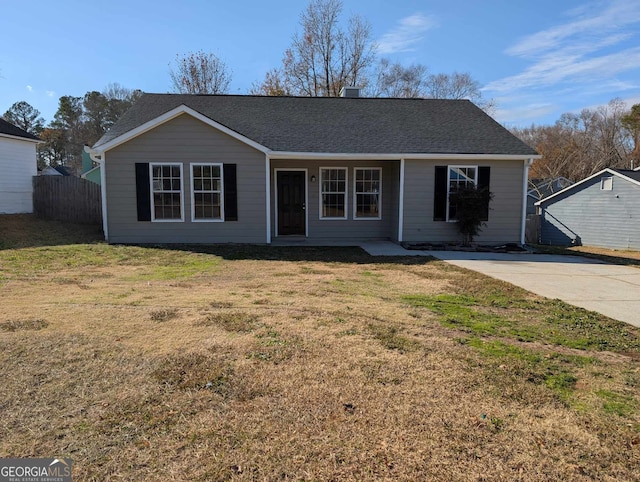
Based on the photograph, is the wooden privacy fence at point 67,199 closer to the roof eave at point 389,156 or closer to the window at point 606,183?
the roof eave at point 389,156

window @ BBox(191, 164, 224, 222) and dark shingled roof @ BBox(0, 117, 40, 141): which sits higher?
dark shingled roof @ BBox(0, 117, 40, 141)

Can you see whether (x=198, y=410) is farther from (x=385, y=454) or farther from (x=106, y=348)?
(x=106, y=348)

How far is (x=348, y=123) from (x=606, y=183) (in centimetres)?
1356

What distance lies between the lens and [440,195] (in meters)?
12.7

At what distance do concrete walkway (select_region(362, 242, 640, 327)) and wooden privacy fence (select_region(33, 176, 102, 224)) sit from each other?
9.84 metres

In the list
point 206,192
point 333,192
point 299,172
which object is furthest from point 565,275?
point 206,192

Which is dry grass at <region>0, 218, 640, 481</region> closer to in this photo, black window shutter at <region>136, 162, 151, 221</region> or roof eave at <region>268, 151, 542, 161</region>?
black window shutter at <region>136, 162, 151, 221</region>

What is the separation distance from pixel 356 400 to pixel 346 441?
502 millimetres

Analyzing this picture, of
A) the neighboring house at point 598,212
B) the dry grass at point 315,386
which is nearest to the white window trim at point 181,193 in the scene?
the dry grass at point 315,386

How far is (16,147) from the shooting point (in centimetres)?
1647

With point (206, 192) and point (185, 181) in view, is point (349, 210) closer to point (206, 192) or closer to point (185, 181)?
point (206, 192)

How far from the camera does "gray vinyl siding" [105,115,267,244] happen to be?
11469 millimetres

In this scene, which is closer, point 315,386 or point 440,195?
point 315,386

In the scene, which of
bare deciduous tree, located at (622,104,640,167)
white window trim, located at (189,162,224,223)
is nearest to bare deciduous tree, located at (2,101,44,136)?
white window trim, located at (189,162,224,223)
